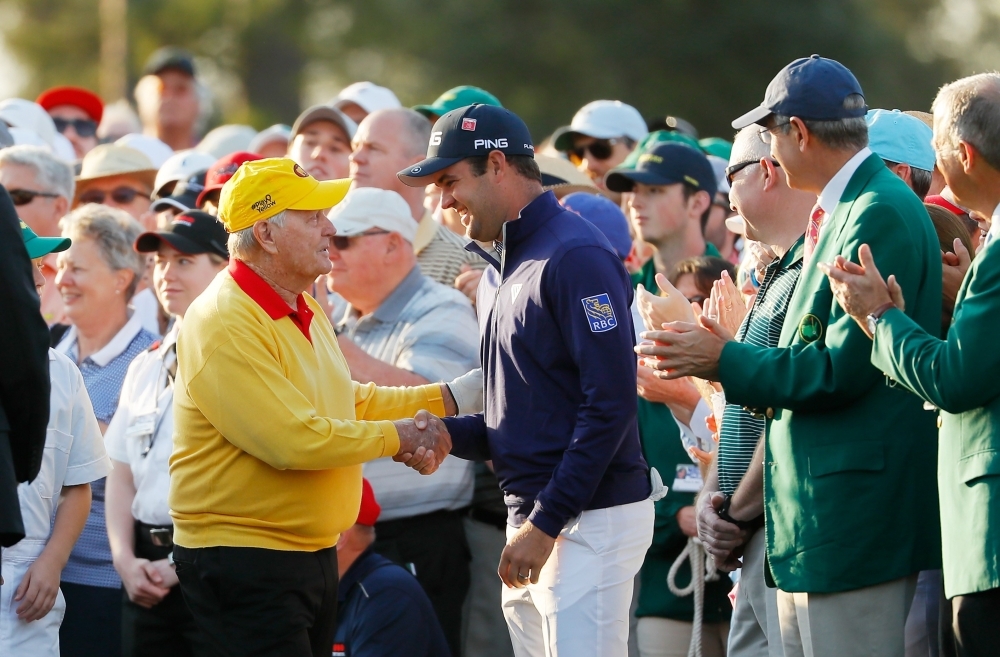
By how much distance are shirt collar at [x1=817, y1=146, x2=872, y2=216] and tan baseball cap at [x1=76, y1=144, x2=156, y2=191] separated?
18.8 ft

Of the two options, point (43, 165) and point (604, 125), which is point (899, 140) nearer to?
point (604, 125)

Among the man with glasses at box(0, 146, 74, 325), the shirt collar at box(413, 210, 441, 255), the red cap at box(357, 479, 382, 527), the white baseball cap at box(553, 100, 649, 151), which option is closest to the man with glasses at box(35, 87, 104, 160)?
the man with glasses at box(0, 146, 74, 325)

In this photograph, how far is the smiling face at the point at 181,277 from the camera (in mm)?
5871

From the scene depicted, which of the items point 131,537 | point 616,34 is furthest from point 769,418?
point 616,34

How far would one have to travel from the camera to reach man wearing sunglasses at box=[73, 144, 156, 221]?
27.3ft

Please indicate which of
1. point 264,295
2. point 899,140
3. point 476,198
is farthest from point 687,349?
point 264,295

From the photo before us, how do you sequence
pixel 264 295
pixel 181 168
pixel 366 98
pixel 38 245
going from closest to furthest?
pixel 264 295
pixel 38 245
pixel 181 168
pixel 366 98

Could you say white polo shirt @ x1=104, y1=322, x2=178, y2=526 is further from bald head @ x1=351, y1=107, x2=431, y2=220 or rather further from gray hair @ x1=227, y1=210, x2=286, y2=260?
bald head @ x1=351, y1=107, x2=431, y2=220

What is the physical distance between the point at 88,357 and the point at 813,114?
4.01m

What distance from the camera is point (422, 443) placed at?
4.43 metres

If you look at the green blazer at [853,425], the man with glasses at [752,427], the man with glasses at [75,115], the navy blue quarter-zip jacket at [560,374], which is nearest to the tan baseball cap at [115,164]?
the man with glasses at [75,115]

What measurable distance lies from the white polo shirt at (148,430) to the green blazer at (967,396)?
3.17 meters

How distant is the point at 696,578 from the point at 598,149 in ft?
13.1

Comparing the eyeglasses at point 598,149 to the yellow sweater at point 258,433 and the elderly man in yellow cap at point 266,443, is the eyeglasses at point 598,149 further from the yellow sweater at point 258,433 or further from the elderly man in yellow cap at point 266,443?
the yellow sweater at point 258,433
